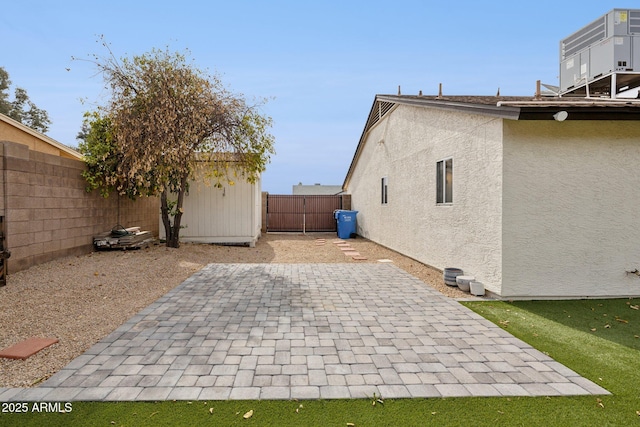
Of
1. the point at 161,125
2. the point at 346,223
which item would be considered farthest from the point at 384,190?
the point at 161,125

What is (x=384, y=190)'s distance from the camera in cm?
1194

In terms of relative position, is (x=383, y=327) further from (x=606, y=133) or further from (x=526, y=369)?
(x=606, y=133)

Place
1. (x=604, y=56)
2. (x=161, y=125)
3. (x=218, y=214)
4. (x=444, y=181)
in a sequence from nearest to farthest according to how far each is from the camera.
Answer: (x=444, y=181) < (x=604, y=56) < (x=161, y=125) < (x=218, y=214)

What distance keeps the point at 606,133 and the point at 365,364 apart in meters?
5.49

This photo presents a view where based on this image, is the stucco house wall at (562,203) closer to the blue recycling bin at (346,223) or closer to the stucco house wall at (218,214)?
the stucco house wall at (218,214)

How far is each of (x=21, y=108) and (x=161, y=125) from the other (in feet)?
99.4

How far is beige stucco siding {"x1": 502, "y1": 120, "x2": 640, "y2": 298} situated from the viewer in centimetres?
529

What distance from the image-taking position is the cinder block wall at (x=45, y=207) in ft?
19.9

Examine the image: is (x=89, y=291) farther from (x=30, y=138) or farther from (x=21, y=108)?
(x=21, y=108)

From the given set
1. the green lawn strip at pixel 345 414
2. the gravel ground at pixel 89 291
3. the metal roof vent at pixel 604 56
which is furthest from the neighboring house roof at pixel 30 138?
the metal roof vent at pixel 604 56

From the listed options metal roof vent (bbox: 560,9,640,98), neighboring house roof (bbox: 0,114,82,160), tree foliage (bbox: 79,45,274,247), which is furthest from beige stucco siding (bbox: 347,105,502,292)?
neighboring house roof (bbox: 0,114,82,160)

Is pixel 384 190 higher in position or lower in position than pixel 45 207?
higher

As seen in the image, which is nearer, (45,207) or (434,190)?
(45,207)

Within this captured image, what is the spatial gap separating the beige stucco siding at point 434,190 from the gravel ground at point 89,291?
1.95 feet
